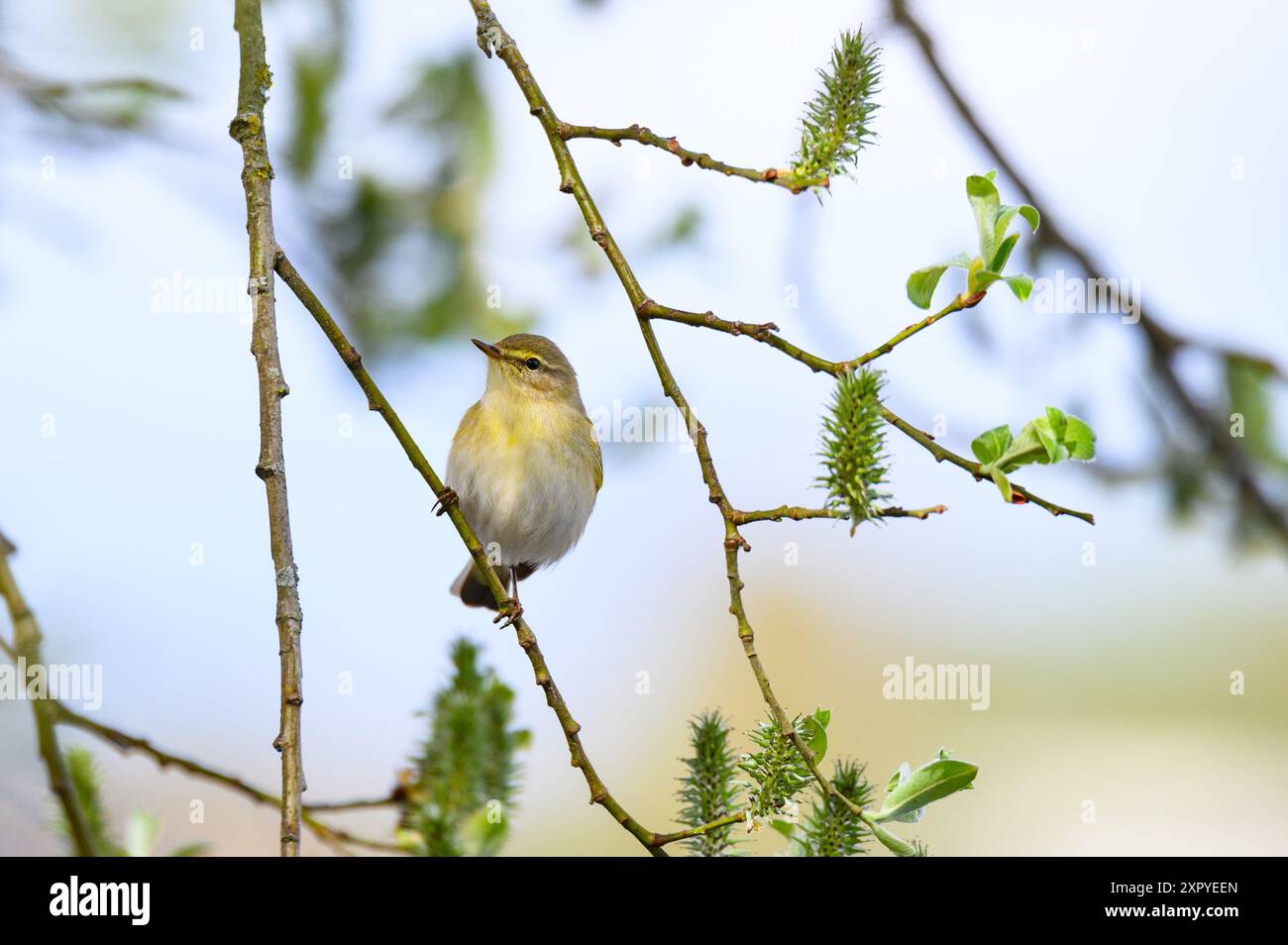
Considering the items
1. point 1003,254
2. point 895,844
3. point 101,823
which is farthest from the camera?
point 101,823

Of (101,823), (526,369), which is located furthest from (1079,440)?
(526,369)

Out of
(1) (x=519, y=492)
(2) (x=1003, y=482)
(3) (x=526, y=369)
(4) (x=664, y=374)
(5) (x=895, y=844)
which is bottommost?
(5) (x=895, y=844)

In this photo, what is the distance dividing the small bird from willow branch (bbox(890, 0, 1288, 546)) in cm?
141

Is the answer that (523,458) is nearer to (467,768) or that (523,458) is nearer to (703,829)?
(467,768)

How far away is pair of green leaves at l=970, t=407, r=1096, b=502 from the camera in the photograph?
4.41 ft

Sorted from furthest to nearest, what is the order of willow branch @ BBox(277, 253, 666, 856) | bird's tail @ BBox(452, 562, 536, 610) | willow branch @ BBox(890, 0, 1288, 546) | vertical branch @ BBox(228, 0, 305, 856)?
bird's tail @ BBox(452, 562, 536, 610), willow branch @ BBox(890, 0, 1288, 546), willow branch @ BBox(277, 253, 666, 856), vertical branch @ BBox(228, 0, 305, 856)

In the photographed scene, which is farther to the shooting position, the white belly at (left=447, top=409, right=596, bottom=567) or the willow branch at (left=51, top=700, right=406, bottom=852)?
the white belly at (left=447, top=409, right=596, bottom=567)

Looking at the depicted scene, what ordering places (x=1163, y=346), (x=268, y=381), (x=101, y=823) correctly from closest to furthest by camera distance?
1. (x=268, y=381)
2. (x=101, y=823)
3. (x=1163, y=346)

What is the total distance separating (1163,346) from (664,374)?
8.41 ft

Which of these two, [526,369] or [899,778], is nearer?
[899,778]

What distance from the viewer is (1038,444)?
1.37 m

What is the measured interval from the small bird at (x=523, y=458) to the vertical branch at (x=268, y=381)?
1.50 m

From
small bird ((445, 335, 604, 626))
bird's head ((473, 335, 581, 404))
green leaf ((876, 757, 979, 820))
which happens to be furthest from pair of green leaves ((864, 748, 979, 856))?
bird's head ((473, 335, 581, 404))

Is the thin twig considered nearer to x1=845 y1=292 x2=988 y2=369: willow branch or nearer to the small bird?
x1=845 y1=292 x2=988 y2=369: willow branch
